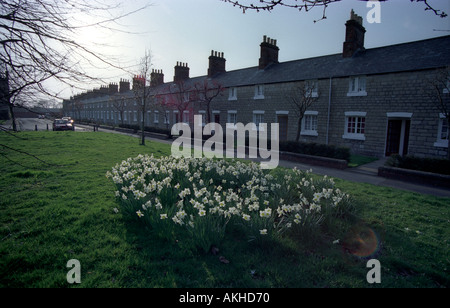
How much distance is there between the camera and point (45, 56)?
140 inches

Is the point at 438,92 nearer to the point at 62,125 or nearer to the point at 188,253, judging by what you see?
the point at 188,253

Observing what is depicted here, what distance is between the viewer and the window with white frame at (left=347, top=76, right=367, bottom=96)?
54.6 ft

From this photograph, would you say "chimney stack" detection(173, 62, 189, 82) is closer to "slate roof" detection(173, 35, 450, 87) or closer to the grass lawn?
"slate roof" detection(173, 35, 450, 87)

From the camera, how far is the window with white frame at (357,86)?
1666cm

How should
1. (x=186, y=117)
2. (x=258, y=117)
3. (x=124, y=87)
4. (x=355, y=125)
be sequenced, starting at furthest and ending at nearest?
(x=124, y=87) < (x=186, y=117) < (x=258, y=117) < (x=355, y=125)

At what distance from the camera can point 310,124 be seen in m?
19.9

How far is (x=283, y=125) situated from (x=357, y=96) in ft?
21.5

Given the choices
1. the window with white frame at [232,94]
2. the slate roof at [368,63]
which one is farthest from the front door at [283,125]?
the window with white frame at [232,94]

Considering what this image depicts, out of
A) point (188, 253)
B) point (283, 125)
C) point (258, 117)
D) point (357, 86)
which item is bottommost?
point (188, 253)

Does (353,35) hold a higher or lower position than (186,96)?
higher

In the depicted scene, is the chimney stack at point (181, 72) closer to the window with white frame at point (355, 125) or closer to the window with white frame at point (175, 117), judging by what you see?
the window with white frame at point (175, 117)

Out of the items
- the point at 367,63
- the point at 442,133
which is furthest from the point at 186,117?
the point at 442,133

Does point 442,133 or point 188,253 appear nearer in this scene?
point 188,253
